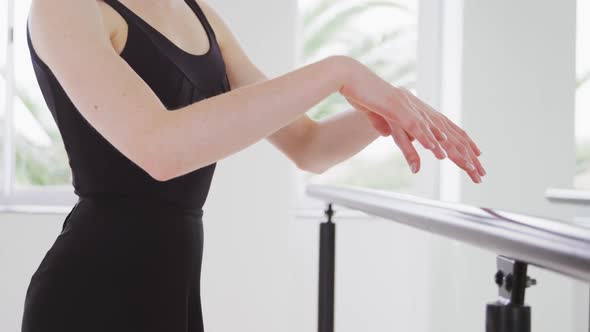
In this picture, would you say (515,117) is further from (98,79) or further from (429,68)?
(98,79)

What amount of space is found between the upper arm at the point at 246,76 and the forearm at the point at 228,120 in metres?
0.48

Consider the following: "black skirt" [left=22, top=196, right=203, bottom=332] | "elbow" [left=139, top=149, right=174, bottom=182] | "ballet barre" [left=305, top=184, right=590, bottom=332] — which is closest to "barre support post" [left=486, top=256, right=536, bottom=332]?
"ballet barre" [left=305, top=184, right=590, bottom=332]

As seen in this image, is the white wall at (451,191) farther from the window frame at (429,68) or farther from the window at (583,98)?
the window at (583,98)

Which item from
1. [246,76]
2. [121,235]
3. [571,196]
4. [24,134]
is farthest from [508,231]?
[24,134]

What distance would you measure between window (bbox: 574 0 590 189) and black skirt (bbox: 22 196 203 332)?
3289 millimetres

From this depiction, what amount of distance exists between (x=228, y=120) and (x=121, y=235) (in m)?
0.32

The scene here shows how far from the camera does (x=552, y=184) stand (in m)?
3.92

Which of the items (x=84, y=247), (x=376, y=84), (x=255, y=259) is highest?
(x=376, y=84)

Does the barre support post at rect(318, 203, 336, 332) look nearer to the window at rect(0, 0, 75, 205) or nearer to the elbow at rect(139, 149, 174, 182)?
the elbow at rect(139, 149, 174, 182)

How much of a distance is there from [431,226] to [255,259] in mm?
3007

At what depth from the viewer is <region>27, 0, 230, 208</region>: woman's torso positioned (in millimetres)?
1178

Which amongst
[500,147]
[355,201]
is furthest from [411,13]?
[355,201]

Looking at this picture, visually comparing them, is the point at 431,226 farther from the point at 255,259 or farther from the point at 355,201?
the point at 255,259

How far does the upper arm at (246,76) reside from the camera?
57.9 inches
